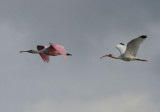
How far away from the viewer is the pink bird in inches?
1651

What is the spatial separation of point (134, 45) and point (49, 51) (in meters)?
7.65

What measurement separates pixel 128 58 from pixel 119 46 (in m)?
3.71

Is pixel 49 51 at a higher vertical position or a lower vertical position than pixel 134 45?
lower

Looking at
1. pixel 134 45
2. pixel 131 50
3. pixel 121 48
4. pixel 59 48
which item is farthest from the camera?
pixel 121 48

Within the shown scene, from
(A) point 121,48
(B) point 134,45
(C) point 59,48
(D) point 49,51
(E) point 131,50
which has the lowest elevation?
A: (A) point 121,48

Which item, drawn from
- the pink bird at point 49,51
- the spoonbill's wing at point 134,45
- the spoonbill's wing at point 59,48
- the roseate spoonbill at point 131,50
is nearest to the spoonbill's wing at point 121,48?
the roseate spoonbill at point 131,50

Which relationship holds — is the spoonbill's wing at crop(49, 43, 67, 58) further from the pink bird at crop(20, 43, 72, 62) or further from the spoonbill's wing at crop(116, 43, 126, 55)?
the spoonbill's wing at crop(116, 43, 126, 55)

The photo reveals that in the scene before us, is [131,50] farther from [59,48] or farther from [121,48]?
[59,48]

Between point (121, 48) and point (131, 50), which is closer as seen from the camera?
point (131, 50)

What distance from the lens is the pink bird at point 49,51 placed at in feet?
138

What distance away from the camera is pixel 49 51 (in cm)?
4519

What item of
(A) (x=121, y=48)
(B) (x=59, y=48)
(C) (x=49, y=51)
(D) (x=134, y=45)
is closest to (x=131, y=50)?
(D) (x=134, y=45)

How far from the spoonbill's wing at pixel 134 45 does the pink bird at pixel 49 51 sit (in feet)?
16.4

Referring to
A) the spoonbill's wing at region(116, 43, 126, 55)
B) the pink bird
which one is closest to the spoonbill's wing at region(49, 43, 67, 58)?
the pink bird
